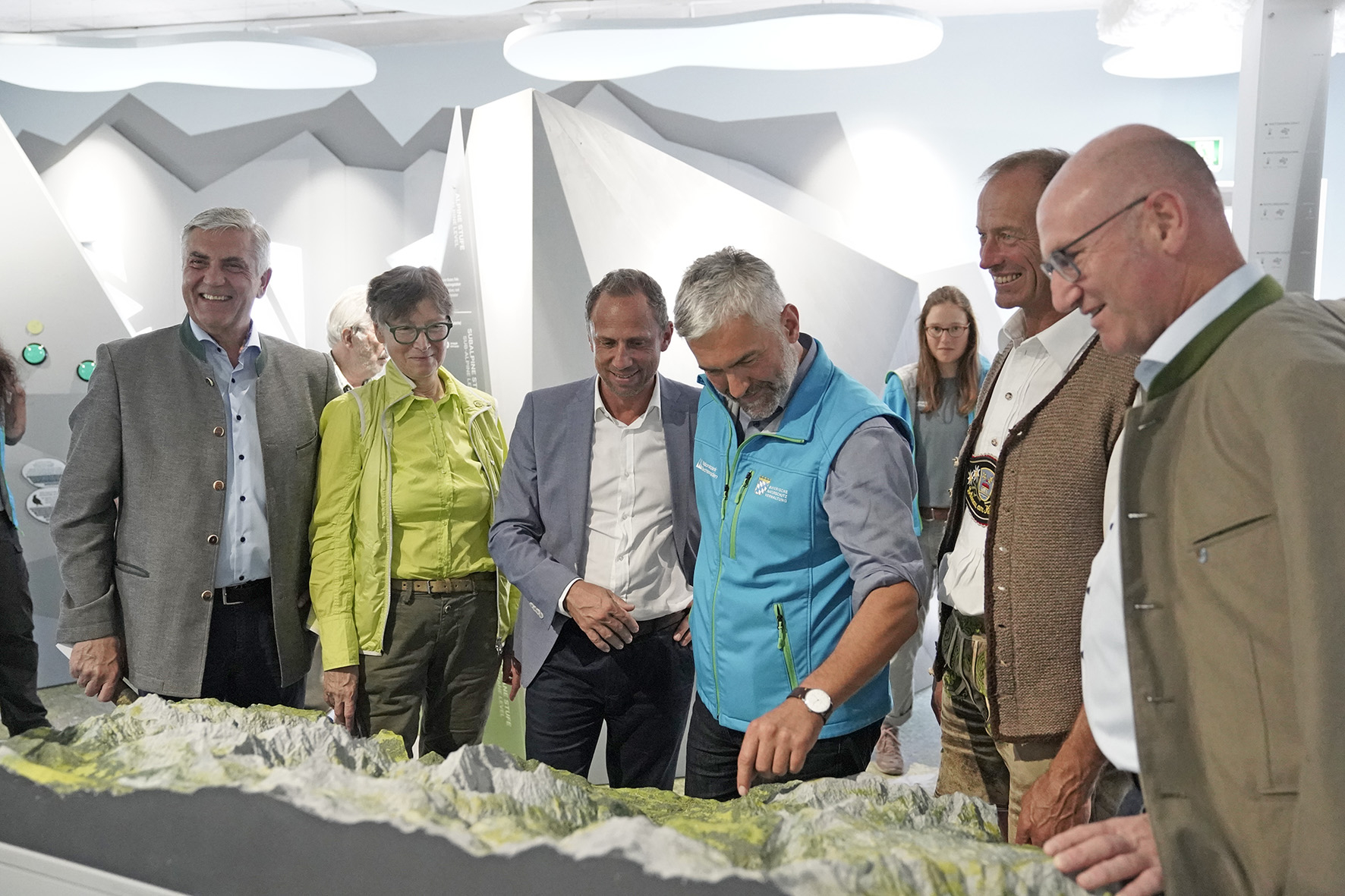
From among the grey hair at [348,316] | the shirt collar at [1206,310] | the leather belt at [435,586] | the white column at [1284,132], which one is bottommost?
the leather belt at [435,586]

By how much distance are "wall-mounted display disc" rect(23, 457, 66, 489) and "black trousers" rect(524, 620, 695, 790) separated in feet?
11.2

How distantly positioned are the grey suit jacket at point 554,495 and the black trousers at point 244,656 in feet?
1.71

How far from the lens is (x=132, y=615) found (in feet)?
6.40

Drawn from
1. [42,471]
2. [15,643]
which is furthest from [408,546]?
[42,471]

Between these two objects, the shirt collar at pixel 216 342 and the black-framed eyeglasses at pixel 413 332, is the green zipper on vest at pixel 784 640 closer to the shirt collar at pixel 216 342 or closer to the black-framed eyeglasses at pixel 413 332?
the black-framed eyeglasses at pixel 413 332

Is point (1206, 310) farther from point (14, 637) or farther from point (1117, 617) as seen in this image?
point (14, 637)

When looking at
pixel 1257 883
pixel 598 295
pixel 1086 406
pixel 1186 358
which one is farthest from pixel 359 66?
pixel 1257 883

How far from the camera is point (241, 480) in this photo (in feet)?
6.55

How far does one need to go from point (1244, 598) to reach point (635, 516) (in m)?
1.29

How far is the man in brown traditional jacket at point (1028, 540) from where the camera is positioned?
1.36 m

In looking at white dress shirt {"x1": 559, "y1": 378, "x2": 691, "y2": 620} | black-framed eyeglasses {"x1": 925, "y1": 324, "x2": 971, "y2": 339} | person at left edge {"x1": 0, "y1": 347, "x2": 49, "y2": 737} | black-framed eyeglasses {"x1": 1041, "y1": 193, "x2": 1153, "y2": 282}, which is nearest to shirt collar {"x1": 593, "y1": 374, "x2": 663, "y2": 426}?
white dress shirt {"x1": 559, "y1": 378, "x2": 691, "y2": 620}

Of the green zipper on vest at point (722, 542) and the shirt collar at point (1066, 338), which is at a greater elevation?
the shirt collar at point (1066, 338)

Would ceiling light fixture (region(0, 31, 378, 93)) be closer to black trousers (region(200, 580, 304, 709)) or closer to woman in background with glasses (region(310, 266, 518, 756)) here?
woman in background with glasses (region(310, 266, 518, 756))

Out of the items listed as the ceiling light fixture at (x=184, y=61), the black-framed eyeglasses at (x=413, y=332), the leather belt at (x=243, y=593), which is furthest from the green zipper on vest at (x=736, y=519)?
the ceiling light fixture at (x=184, y=61)
